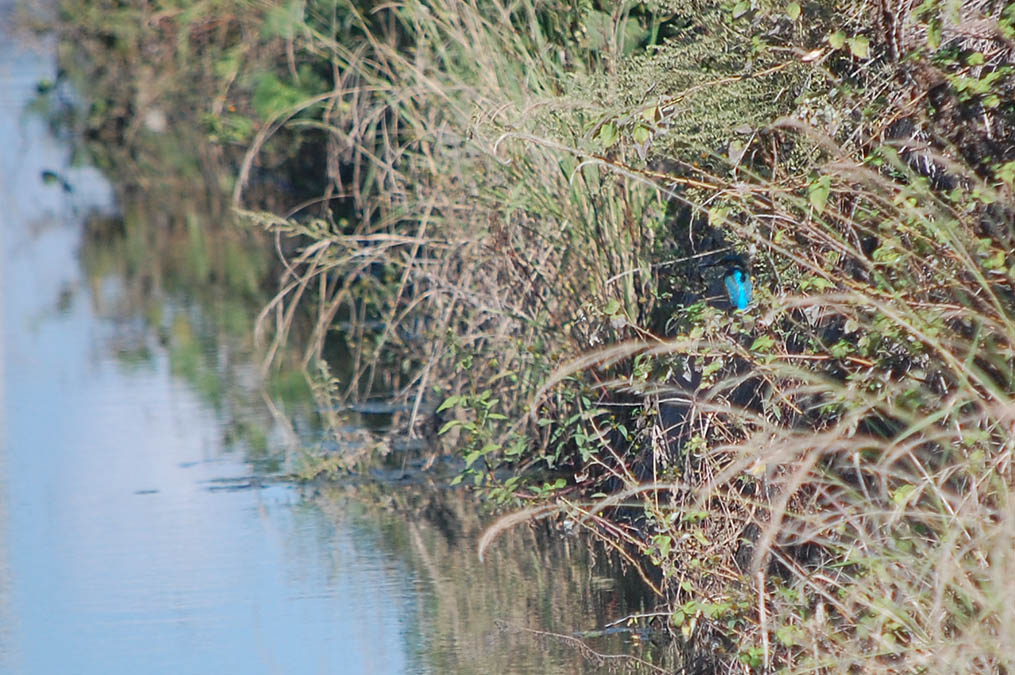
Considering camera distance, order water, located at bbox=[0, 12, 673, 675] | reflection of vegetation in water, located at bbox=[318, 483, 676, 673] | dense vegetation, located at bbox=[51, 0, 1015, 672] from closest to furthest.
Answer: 1. dense vegetation, located at bbox=[51, 0, 1015, 672]
2. reflection of vegetation in water, located at bbox=[318, 483, 676, 673]
3. water, located at bbox=[0, 12, 673, 675]

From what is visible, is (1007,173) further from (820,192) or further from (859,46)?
(859,46)

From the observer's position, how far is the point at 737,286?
5.37 metres

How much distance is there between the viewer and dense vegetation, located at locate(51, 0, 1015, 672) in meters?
3.96

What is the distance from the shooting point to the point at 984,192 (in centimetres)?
389

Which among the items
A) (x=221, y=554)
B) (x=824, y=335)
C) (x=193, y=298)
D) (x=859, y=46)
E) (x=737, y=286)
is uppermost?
(x=193, y=298)

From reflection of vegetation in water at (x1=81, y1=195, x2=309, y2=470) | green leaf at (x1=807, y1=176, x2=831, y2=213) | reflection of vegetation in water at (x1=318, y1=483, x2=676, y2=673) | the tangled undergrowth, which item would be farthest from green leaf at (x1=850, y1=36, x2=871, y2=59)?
reflection of vegetation in water at (x1=81, y1=195, x2=309, y2=470)

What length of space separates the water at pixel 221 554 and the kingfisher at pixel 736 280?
1.09 metres

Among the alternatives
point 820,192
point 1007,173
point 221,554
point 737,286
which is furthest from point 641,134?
point 221,554

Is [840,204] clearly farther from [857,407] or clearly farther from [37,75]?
[37,75]

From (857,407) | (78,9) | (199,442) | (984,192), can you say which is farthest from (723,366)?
(78,9)

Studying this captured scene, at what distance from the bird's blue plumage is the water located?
1088 millimetres

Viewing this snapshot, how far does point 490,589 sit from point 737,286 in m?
1.38

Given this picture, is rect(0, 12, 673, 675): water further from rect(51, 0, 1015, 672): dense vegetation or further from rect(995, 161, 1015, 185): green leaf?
rect(995, 161, 1015, 185): green leaf

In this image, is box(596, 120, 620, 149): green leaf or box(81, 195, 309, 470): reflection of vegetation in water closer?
box(596, 120, 620, 149): green leaf
